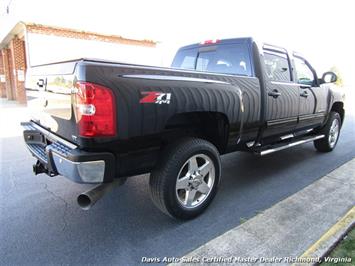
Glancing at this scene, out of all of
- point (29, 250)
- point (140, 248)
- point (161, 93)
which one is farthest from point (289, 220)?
point (29, 250)

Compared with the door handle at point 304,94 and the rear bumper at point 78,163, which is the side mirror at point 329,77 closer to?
the door handle at point 304,94

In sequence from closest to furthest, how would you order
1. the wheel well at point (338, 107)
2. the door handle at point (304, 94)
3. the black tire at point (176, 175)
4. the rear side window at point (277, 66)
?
the black tire at point (176, 175), the rear side window at point (277, 66), the door handle at point (304, 94), the wheel well at point (338, 107)

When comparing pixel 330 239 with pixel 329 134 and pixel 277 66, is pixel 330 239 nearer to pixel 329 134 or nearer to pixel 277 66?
pixel 277 66

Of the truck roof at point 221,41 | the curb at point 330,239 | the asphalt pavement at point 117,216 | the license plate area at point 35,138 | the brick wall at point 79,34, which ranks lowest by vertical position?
the asphalt pavement at point 117,216

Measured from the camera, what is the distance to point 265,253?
242 cm

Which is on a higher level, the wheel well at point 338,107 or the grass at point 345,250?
the wheel well at point 338,107

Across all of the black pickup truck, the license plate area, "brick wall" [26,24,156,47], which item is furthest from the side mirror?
"brick wall" [26,24,156,47]

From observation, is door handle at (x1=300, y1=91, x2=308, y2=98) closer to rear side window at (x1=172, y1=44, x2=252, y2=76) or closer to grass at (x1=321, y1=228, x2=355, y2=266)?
rear side window at (x1=172, y1=44, x2=252, y2=76)

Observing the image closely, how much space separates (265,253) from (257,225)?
1.41ft

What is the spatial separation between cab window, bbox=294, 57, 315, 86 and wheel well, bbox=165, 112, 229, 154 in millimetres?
2160

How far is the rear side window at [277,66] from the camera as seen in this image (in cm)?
392

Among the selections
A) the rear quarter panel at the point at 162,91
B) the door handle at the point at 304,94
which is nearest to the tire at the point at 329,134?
the door handle at the point at 304,94

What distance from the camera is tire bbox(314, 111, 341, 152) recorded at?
5.45 m

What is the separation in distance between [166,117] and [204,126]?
33.4 inches
